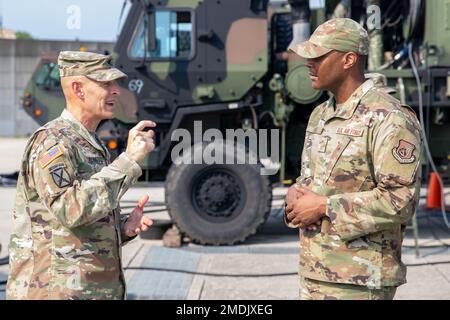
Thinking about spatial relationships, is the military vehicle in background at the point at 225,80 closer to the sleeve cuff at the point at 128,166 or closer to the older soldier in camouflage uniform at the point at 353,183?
the older soldier in camouflage uniform at the point at 353,183

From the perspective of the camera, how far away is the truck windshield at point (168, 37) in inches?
281

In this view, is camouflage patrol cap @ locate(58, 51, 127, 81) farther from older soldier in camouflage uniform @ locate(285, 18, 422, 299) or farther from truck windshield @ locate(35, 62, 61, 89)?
truck windshield @ locate(35, 62, 61, 89)

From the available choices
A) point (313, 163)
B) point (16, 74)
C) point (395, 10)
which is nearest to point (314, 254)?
point (313, 163)

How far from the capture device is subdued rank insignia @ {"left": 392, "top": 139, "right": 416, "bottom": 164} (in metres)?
2.54

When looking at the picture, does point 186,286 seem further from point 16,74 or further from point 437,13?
point 16,74

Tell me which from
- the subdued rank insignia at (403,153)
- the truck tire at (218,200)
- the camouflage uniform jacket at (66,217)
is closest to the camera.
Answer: the camouflage uniform jacket at (66,217)

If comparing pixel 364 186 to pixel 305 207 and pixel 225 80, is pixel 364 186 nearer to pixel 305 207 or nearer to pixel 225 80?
pixel 305 207

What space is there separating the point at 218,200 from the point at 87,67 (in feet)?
14.8

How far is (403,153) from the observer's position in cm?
254

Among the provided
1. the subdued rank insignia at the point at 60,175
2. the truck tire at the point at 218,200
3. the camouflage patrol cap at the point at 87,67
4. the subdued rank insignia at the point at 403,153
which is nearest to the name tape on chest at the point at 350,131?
the subdued rank insignia at the point at 403,153

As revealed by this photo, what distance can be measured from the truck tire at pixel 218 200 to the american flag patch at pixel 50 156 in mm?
4496

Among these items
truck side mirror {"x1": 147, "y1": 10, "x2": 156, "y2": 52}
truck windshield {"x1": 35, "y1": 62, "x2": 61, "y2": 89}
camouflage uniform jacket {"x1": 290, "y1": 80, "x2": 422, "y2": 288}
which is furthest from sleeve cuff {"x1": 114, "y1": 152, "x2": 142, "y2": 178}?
truck windshield {"x1": 35, "y1": 62, "x2": 61, "y2": 89}

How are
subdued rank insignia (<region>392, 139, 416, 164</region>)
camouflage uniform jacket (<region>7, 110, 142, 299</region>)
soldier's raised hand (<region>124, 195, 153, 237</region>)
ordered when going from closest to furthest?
camouflage uniform jacket (<region>7, 110, 142, 299</region>) → subdued rank insignia (<region>392, 139, 416, 164</region>) → soldier's raised hand (<region>124, 195, 153, 237</region>)
